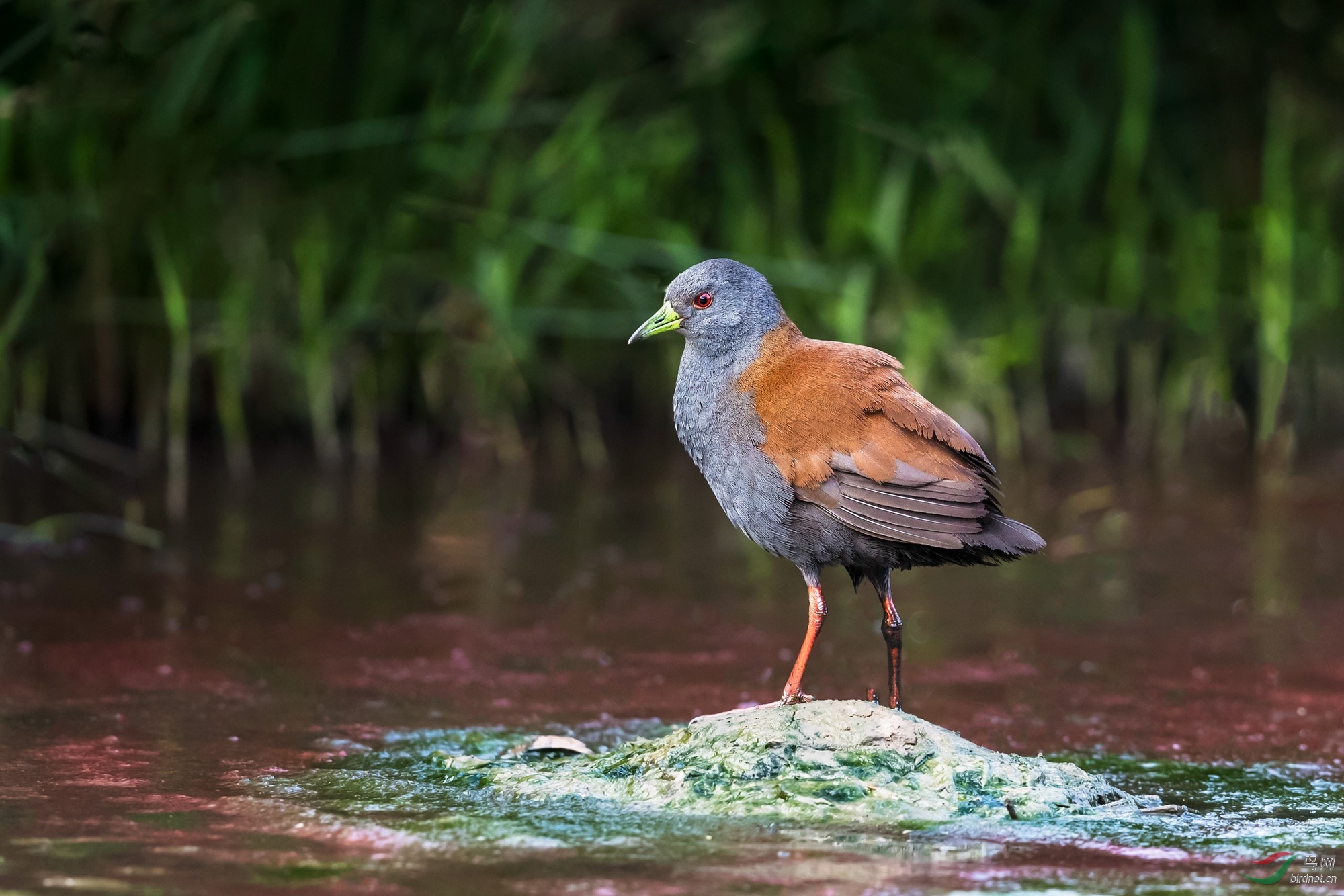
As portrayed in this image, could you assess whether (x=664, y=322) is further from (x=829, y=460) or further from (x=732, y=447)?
(x=829, y=460)

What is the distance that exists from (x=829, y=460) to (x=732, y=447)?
225 millimetres

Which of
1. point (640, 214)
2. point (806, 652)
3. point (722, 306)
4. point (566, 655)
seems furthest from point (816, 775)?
point (640, 214)

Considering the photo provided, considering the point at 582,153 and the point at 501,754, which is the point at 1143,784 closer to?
the point at 501,754

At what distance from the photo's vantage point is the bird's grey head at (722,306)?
3.75 metres

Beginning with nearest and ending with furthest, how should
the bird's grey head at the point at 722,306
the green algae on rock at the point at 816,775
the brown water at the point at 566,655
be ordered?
the brown water at the point at 566,655
the green algae on rock at the point at 816,775
the bird's grey head at the point at 722,306

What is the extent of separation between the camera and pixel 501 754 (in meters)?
3.46

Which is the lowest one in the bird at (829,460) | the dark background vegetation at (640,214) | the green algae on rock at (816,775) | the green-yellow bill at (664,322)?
the green algae on rock at (816,775)

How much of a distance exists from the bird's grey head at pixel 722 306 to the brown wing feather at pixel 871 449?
0.12 meters

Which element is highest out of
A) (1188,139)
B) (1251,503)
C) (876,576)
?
(1188,139)

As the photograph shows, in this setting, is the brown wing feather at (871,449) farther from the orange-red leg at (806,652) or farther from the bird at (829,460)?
the orange-red leg at (806,652)

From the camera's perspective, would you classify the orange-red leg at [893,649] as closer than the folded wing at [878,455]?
No

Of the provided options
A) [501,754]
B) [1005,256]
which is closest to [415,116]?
[1005,256]

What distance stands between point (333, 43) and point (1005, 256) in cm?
288

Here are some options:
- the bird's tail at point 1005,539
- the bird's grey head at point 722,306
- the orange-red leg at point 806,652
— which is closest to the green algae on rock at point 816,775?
the orange-red leg at point 806,652
